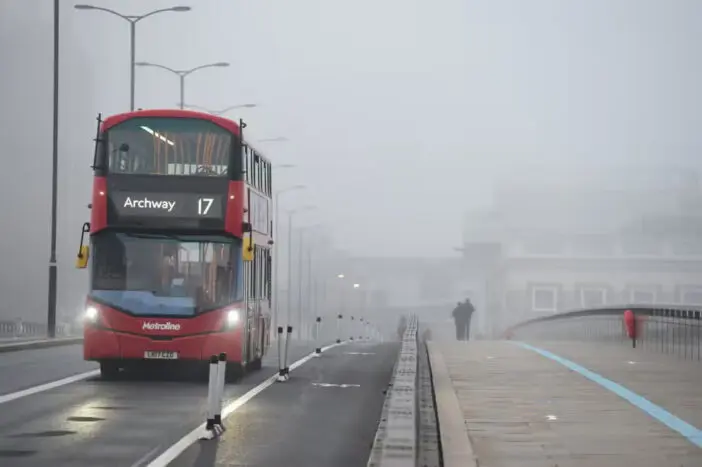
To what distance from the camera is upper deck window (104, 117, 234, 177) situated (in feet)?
71.5

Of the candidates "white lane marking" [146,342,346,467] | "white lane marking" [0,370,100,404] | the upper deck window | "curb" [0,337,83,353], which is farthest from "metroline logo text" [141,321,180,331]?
"curb" [0,337,83,353]

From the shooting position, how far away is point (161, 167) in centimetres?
2180

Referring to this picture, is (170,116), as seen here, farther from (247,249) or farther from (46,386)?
(46,386)

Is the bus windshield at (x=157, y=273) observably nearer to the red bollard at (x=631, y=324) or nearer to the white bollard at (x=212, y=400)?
the white bollard at (x=212, y=400)

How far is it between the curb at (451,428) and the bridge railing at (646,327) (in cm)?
661

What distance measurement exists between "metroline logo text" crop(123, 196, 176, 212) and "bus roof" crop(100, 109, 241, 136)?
1.25 m

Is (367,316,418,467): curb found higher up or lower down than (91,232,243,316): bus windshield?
lower down

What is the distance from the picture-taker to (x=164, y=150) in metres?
21.9

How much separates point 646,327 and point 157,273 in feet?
47.8

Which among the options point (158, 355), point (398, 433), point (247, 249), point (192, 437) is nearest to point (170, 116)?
point (247, 249)

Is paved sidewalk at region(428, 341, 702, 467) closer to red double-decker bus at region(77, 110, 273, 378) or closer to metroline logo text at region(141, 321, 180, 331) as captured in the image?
red double-decker bus at region(77, 110, 273, 378)

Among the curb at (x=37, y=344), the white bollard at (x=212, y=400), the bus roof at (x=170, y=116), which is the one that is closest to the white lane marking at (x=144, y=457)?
the white bollard at (x=212, y=400)

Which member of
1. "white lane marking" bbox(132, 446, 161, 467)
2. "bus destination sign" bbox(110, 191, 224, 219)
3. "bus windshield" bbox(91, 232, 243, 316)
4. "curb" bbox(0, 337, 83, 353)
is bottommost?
"white lane marking" bbox(132, 446, 161, 467)

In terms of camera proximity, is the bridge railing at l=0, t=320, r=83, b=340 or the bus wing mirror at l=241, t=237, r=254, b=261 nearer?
the bus wing mirror at l=241, t=237, r=254, b=261
